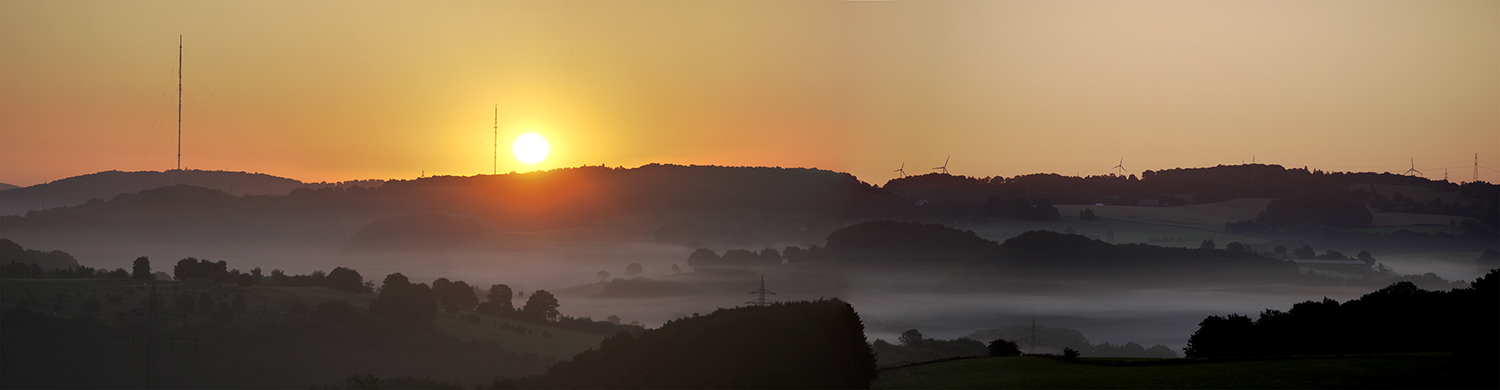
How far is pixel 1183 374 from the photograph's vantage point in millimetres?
34781

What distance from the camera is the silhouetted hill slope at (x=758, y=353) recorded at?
1661 inches

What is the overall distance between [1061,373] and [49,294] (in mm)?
140015

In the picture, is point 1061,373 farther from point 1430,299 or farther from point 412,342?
point 412,342

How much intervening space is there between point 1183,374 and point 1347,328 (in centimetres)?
2005

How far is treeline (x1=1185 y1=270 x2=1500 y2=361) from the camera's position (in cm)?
4491

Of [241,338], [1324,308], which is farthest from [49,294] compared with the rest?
[1324,308]

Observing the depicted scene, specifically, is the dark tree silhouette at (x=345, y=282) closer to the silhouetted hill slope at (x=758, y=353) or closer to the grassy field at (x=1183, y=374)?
the silhouetted hill slope at (x=758, y=353)

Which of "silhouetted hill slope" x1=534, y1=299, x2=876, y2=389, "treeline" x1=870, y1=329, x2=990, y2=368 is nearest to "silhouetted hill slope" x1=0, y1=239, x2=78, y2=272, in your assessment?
"treeline" x1=870, y1=329, x2=990, y2=368

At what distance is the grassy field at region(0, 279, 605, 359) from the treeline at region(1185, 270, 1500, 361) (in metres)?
88.0

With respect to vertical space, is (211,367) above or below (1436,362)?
below

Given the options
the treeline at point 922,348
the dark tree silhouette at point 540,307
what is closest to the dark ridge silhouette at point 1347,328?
the treeline at point 922,348

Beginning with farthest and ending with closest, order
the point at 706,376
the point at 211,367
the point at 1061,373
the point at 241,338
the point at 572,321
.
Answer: the point at 572,321 < the point at 241,338 < the point at 211,367 < the point at 706,376 < the point at 1061,373

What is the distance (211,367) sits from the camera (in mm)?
119188

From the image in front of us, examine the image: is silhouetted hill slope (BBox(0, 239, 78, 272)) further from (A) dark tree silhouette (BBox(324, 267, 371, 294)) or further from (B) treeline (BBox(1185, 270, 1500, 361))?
(B) treeline (BBox(1185, 270, 1500, 361))
